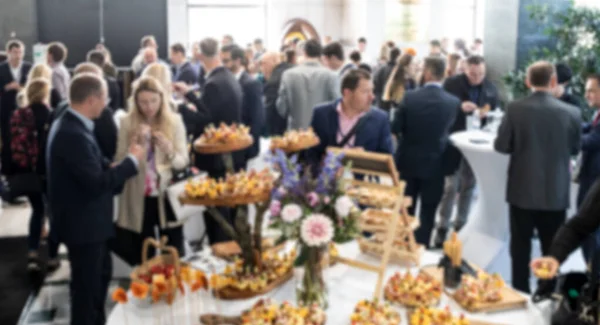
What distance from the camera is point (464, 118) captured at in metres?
5.50

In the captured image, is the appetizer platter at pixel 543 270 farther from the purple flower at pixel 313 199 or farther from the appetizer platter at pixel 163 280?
the appetizer platter at pixel 163 280

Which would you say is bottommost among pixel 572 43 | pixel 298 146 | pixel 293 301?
pixel 293 301

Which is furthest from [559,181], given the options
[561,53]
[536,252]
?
[561,53]

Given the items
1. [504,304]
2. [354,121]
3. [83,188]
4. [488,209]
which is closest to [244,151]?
[354,121]

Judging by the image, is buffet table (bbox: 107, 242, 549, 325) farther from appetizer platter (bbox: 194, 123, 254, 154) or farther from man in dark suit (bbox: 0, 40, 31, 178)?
man in dark suit (bbox: 0, 40, 31, 178)

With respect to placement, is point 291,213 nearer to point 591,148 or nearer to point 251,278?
point 251,278

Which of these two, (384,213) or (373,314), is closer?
(373,314)

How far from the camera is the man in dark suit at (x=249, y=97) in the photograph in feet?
17.0

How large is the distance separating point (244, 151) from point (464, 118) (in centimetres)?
173

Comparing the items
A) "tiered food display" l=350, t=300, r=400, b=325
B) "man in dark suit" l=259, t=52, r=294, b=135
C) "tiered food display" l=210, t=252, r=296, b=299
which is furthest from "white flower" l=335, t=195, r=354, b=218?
"man in dark suit" l=259, t=52, r=294, b=135

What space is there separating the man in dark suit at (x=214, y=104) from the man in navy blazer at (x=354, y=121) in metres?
1.08

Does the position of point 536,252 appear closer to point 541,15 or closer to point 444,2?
point 541,15

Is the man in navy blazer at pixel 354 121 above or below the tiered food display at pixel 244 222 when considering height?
above

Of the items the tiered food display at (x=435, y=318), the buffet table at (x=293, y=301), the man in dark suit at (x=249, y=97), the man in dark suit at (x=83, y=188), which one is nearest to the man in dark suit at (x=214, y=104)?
the man in dark suit at (x=249, y=97)
